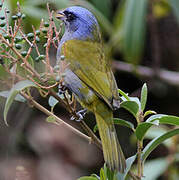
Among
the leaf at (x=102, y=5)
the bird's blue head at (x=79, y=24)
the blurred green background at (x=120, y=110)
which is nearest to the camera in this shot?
the bird's blue head at (x=79, y=24)

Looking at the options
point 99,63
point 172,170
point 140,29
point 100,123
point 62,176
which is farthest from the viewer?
point 62,176

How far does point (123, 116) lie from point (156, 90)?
564mm

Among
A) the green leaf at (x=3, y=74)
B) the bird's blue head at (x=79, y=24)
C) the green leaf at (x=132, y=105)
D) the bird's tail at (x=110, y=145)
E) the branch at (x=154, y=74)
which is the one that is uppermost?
the green leaf at (x=3, y=74)

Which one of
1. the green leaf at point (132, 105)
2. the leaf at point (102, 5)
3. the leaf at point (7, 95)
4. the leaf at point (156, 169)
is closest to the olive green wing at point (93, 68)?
the green leaf at point (132, 105)

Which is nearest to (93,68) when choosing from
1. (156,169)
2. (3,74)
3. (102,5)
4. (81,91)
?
(81,91)

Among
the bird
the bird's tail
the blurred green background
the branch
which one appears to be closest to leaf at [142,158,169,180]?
the blurred green background

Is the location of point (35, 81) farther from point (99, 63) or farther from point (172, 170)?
point (172, 170)

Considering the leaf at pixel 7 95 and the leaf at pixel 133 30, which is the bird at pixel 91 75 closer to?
the leaf at pixel 7 95

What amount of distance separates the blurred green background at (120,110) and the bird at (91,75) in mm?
1079

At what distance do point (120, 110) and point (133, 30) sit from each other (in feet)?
4.28

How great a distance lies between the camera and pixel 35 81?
1749mm

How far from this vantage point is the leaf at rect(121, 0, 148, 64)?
439 centimetres

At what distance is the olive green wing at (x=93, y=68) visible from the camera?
222 cm

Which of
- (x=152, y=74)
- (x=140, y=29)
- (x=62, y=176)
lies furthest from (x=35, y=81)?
(x=62, y=176)
